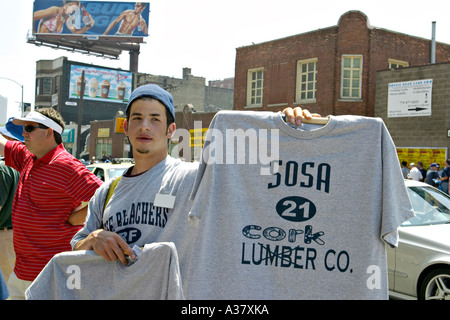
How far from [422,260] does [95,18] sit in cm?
5869

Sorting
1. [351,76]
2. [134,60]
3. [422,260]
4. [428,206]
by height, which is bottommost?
[422,260]

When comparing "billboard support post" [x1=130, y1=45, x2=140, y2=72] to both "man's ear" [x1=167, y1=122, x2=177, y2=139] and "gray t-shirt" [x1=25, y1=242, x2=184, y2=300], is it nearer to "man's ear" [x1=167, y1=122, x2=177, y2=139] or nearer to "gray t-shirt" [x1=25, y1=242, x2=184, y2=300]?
"man's ear" [x1=167, y1=122, x2=177, y2=139]

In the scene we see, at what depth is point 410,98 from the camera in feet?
65.1

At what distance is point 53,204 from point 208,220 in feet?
5.28

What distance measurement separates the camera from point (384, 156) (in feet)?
7.50

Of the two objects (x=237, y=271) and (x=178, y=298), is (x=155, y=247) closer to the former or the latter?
(x=178, y=298)

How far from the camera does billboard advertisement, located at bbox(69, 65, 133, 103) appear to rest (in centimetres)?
5681

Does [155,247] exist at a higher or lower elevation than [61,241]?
higher

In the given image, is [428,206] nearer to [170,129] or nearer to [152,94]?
[170,129]

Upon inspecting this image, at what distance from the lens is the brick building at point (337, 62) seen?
22328mm

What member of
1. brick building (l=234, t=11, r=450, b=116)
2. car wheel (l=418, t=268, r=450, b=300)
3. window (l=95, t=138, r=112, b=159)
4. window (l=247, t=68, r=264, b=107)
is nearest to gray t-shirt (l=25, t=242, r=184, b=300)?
car wheel (l=418, t=268, r=450, b=300)

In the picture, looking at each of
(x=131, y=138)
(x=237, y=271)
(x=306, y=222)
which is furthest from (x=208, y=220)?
(x=131, y=138)

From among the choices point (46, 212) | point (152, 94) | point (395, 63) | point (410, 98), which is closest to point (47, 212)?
point (46, 212)

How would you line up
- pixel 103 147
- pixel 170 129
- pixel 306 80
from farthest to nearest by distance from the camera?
1. pixel 103 147
2. pixel 306 80
3. pixel 170 129
